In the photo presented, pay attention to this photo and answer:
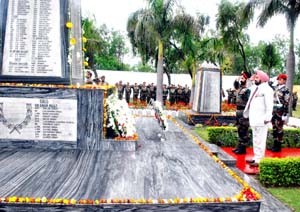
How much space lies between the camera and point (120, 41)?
51.8 metres

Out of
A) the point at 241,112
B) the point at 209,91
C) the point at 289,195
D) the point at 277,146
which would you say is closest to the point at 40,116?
the point at 289,195

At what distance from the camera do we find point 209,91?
565 inches

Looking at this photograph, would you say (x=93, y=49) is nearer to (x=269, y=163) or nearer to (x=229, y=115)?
(x=229, y=115)

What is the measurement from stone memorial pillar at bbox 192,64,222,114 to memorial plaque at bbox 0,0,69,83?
9.13m

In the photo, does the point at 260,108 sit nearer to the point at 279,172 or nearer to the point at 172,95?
the point at 279,172

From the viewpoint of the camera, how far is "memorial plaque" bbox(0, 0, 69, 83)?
224 inches

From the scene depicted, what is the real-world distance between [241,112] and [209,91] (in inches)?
234

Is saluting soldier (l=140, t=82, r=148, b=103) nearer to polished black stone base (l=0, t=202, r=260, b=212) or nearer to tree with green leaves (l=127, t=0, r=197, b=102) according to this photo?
tree with green leaves (l=127, t=0, r=197, b=102)

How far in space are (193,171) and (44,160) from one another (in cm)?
183

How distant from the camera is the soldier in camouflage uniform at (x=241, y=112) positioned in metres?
8.15

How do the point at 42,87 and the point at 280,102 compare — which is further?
the point at 280,102


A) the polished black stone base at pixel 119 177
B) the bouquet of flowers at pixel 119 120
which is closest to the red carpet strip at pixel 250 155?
the polished black stone base at pixel 119 177

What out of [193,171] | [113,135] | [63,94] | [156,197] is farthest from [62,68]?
[156,197]

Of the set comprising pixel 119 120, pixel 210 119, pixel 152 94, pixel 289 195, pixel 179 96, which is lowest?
pixel 289 195
